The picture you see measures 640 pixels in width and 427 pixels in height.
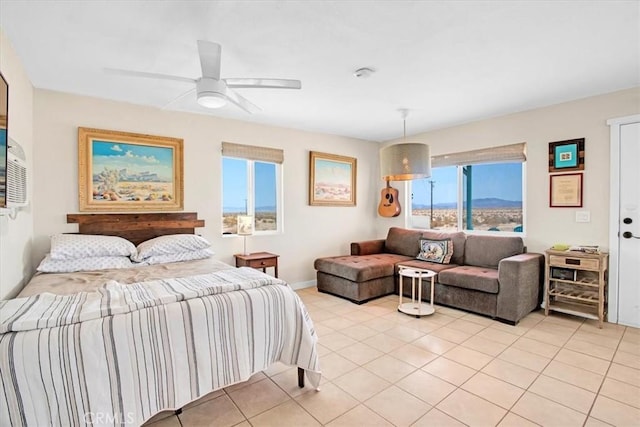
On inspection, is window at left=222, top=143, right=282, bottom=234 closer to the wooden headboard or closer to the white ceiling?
the wooden headboard

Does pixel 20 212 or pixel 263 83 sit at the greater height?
pixel 263 83

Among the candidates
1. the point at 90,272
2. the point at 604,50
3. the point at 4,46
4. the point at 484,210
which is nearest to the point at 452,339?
the point at 484,210

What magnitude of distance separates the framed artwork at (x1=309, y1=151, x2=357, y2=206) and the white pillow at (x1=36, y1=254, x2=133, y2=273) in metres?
2.71

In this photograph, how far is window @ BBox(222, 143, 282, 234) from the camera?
13.8 ft

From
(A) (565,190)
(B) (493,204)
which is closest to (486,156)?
(B) (493,204)

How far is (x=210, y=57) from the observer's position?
79.7 inches

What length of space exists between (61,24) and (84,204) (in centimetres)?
182

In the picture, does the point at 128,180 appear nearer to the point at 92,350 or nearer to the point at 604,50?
the point at 92,350

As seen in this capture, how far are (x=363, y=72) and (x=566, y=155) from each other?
2.65 metres

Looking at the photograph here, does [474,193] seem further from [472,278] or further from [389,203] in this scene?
[472,278]

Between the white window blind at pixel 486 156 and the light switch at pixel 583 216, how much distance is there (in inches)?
34.5

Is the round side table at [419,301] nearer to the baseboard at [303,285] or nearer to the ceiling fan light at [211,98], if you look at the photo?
the baseboard at [303,285]

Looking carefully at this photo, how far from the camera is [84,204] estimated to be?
321 cm

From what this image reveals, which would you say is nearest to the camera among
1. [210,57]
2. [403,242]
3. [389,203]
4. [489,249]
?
[210,57]
